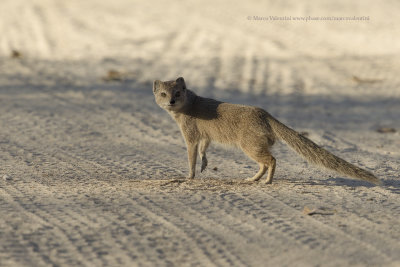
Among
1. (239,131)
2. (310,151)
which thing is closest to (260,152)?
(239,131)

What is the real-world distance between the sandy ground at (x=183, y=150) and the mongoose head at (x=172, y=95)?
0.73 metres

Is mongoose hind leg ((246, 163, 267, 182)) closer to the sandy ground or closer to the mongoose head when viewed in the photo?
Answer: the sandy ground

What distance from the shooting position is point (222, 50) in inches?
633

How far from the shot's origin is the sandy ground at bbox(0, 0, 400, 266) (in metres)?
4.36

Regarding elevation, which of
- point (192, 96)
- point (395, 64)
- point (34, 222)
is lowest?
point (34, 222)

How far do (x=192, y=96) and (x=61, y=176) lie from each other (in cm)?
153

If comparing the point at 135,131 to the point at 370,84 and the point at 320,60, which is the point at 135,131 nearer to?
the point at 370,84

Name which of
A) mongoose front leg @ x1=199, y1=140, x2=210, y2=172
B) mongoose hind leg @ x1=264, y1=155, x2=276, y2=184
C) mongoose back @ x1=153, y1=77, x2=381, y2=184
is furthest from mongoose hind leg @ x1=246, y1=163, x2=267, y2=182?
mongoose front leg @ x1=199, y1=140, x2=210, y2=172

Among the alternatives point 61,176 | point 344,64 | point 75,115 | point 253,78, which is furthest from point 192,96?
point 344,64

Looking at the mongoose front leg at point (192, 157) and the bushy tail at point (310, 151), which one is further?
the mongoose front leg at point (192, 157)

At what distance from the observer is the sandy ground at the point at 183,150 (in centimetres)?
436

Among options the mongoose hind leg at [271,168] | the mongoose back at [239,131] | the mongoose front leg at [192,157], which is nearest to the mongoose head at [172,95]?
the mongoose back at [239,131]

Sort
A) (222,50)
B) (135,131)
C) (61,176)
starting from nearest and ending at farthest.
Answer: (61,176) → (135,131) → (222,50)

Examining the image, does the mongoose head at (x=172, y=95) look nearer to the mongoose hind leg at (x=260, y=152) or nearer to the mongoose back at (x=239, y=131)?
the mongoose back at (x=239, y=131)
